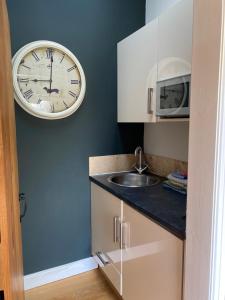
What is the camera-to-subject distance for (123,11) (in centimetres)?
198

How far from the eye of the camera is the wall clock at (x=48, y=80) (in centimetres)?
165

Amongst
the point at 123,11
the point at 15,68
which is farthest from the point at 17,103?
the point at 123,11

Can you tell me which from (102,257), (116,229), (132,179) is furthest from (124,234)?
(132,179)

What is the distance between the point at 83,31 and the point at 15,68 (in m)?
0.65

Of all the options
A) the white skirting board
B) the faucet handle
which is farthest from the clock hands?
the white skirting board

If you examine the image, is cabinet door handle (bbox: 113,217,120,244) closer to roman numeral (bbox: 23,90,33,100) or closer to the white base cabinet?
the white base cabinet

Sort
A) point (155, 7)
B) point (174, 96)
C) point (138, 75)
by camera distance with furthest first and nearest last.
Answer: point (155, 7) < point (138, 75) < point (174, 96)

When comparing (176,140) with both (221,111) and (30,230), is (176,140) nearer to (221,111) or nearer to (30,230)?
(221,111)

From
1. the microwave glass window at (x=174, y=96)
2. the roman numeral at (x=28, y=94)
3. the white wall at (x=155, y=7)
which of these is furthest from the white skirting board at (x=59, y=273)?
the white wall at (x=155, y=7)

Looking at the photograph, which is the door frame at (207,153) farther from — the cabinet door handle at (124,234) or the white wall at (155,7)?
the white wall at (155,7)

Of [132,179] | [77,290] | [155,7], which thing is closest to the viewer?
[77,290]

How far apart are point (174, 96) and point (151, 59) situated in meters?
0.36

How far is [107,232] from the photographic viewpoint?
68.9 inches

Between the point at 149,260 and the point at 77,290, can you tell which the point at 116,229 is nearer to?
the point at 149,260
